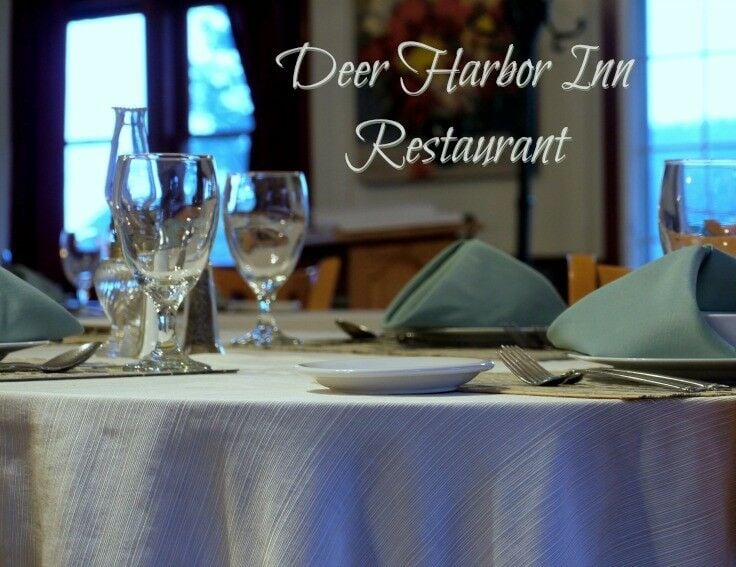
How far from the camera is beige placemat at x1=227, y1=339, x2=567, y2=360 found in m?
1.19

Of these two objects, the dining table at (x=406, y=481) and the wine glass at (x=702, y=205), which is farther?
the wine glass at (x=702, y=205)

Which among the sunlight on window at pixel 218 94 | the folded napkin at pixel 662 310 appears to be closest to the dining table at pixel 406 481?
the folded napkin at pixel 662 310

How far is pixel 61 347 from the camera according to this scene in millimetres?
1375

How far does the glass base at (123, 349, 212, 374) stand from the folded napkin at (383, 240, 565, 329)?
1.12 feet

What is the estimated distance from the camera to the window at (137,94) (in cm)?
657

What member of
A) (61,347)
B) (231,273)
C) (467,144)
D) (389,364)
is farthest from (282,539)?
(467,144)

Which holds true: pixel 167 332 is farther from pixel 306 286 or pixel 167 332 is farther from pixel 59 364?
pixel 306 286

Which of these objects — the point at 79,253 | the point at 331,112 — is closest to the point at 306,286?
the point at 79,253

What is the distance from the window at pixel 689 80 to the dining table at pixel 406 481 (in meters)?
4.77

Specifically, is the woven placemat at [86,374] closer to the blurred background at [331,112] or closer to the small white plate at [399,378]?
the small white plate at [399,378]

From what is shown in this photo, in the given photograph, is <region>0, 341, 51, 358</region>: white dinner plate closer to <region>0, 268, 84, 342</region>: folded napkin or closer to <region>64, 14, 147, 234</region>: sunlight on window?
<region>0, 268, 84, 342</region>: folded napkin

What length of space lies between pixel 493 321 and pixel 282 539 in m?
0.61

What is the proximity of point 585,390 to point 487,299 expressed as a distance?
0.53 metres

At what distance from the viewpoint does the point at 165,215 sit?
93 centimetres
